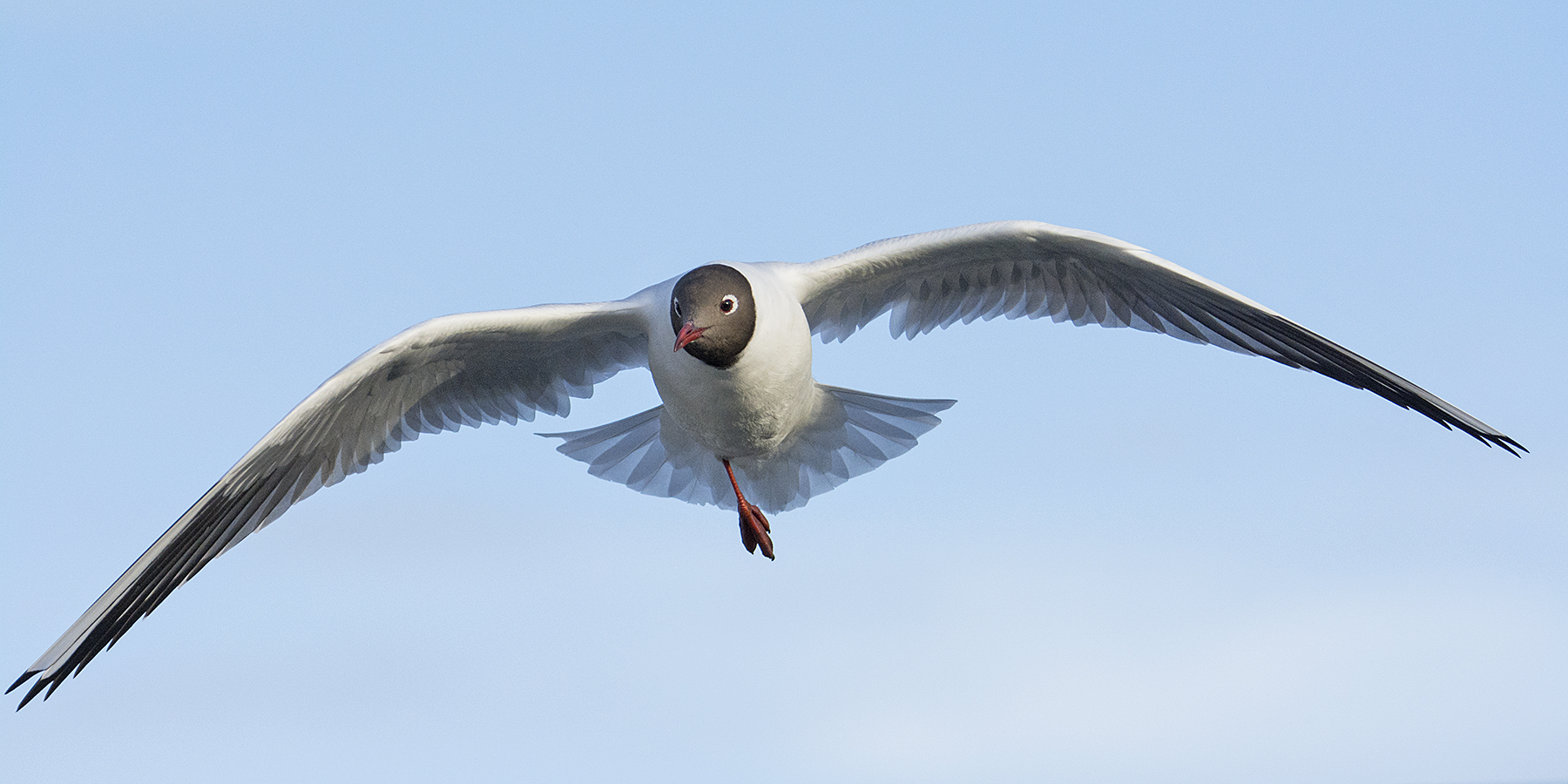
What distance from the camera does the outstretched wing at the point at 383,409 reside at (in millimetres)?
6633

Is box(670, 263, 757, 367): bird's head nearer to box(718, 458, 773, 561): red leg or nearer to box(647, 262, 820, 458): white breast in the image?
box(647, 262, 820, 458): white breast

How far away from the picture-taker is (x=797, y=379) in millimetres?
7094

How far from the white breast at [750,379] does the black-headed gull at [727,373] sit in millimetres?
12

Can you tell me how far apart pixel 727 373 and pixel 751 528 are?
1370 mm

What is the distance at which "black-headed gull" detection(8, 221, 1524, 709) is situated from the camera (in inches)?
264

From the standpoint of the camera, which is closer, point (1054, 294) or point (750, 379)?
point (750, 379)

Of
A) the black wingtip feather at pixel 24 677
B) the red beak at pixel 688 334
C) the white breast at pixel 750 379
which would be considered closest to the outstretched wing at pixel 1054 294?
A: the white breast at pixel 750 379

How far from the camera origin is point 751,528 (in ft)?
25.6

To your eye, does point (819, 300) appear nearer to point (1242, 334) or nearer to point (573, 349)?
point (573, 349)

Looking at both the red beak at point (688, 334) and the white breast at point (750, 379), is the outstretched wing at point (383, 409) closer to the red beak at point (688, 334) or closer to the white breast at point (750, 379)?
the white breast at point (750, 379)

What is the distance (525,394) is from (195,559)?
202 centimetres

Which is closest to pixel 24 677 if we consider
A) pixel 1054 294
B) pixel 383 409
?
pixel 383 409

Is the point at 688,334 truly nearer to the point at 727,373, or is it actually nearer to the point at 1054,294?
the point at 727,373

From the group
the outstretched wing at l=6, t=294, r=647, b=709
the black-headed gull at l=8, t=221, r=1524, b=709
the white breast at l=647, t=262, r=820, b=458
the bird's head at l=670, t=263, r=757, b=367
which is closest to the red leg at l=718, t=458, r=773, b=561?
the black-headed gull at l=8, t=221, r=1524, b=709
